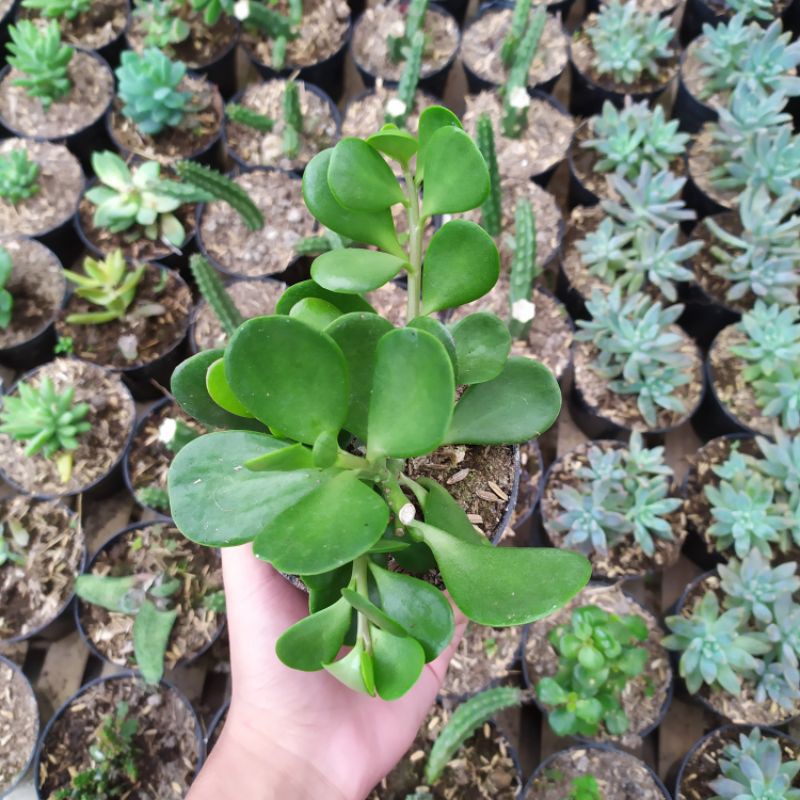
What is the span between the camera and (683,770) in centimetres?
138

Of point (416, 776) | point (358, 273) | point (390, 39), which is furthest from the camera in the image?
point (390, 39)

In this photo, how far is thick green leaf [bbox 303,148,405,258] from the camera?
744mm

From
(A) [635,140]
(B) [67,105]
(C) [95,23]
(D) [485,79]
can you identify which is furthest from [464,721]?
(C) [95,23]

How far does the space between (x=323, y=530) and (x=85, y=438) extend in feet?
4.05

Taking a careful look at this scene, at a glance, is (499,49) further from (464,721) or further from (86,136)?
(464,721)

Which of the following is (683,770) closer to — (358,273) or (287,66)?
(358,273)

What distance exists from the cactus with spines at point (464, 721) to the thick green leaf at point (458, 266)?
2.72 ft

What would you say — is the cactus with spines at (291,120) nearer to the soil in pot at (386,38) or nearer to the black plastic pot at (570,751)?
the soil in pot at (386,38)

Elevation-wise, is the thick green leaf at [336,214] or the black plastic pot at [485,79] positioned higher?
the thick green leaf at [336,214]

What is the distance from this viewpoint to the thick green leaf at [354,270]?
0.72m

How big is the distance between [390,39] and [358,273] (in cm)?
150

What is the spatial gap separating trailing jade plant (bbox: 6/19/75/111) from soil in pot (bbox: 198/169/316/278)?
0.56 metres

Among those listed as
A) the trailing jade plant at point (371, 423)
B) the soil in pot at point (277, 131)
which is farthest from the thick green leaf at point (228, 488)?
the soil in pot at point (277, 131)

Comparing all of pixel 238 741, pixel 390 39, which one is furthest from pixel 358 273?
pixel 390 39
